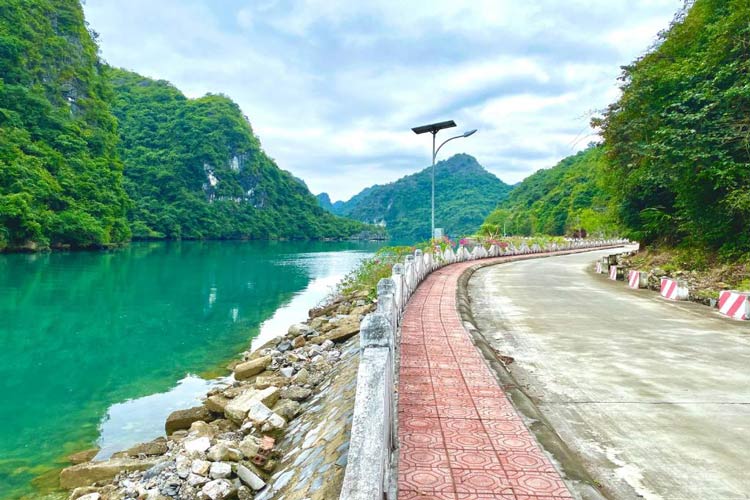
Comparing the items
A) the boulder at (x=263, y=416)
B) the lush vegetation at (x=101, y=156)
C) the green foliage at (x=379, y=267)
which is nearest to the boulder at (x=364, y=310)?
the green foliage at (x=379, y=267)

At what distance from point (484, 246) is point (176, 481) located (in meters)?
24.3

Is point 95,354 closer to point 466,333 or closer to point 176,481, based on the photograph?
point 176,481

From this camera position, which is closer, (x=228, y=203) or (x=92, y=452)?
(x=92, y=452)

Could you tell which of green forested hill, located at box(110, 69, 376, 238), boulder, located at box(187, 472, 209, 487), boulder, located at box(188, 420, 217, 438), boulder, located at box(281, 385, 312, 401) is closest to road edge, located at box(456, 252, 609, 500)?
boulder, located at box(281, 385, 312, 401)

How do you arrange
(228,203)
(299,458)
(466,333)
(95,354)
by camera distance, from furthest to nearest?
(228,203)
(95,354)
(466,333)
(299,458)

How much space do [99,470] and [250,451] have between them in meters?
2.23

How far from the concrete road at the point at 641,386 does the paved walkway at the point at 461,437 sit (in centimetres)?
50

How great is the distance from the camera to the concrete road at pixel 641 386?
3.62 m

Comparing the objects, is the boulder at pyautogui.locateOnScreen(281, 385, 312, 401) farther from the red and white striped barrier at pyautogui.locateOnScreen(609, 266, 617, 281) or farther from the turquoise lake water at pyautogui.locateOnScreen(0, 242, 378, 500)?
the red and white striped barrier at pyautogui.locateOnScreen(609, 266, 617, 281)

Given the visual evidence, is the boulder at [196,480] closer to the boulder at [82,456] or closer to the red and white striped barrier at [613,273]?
the boulder at [82,456]

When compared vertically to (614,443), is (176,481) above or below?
below

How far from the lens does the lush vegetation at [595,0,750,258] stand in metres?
11.8

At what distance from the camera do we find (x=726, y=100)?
38.5 feet

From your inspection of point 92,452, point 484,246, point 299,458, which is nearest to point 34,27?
point 484,246
